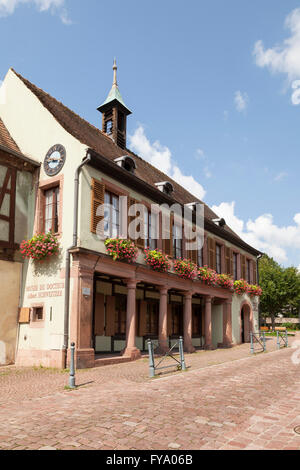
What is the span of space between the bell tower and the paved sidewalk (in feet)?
44.3

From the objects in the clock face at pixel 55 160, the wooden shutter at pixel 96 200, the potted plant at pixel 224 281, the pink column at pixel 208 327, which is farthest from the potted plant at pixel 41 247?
the potted plant at pixel 224 281

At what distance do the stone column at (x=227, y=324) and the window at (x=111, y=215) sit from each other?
11.1 m

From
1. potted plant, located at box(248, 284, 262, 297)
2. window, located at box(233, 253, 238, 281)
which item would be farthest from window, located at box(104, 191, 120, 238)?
potted plant, located at box(248, 284, 262, 297)

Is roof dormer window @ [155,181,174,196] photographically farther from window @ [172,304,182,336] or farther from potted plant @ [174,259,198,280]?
window @ [172,304,182,336]

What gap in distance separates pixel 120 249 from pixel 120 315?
12.8 feet

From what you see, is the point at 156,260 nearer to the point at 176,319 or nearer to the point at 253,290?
the point at 176,319

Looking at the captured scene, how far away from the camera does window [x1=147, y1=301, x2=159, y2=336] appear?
60.1ft

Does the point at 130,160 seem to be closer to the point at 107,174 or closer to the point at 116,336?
the point at 107,174

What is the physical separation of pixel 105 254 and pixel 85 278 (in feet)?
3.84

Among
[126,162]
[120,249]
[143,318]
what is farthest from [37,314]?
[126,162]

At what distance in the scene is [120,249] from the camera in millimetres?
13484

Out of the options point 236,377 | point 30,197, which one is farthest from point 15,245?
point 236,377

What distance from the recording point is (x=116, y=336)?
51.5ft

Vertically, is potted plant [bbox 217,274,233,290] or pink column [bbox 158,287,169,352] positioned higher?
potted plant [bbox 217,274,233,290]
